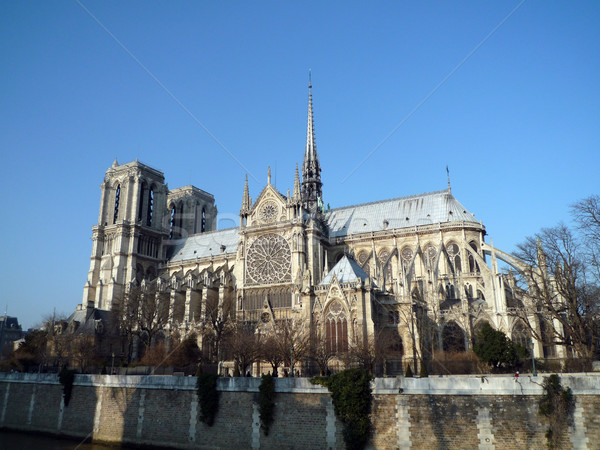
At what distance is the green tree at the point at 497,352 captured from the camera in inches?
1144

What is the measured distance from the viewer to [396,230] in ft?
171

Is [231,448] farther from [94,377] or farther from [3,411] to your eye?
[3,411]

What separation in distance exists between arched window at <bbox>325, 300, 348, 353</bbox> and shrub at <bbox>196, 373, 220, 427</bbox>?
9776 mm

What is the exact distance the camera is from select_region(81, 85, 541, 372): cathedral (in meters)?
37.1

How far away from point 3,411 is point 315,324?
81.7ft

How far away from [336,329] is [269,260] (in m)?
16.0

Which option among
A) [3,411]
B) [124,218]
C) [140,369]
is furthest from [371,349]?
[124,218]

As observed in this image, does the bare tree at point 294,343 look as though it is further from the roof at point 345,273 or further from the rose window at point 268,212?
the rose window at point 268,212

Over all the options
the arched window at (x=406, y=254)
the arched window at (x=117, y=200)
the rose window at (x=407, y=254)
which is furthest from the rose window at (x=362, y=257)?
the arched window at (x=117, y=200)

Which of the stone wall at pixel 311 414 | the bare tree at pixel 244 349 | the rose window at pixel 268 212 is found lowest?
the stone wall at pixel 311 414

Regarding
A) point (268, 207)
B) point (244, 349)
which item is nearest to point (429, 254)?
point (268, 207)

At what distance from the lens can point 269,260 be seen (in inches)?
1988

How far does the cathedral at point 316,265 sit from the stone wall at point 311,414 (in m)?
10.3

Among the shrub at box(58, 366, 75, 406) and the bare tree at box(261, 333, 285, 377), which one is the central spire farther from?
the shrub at box(58, 366, 75, 406)
